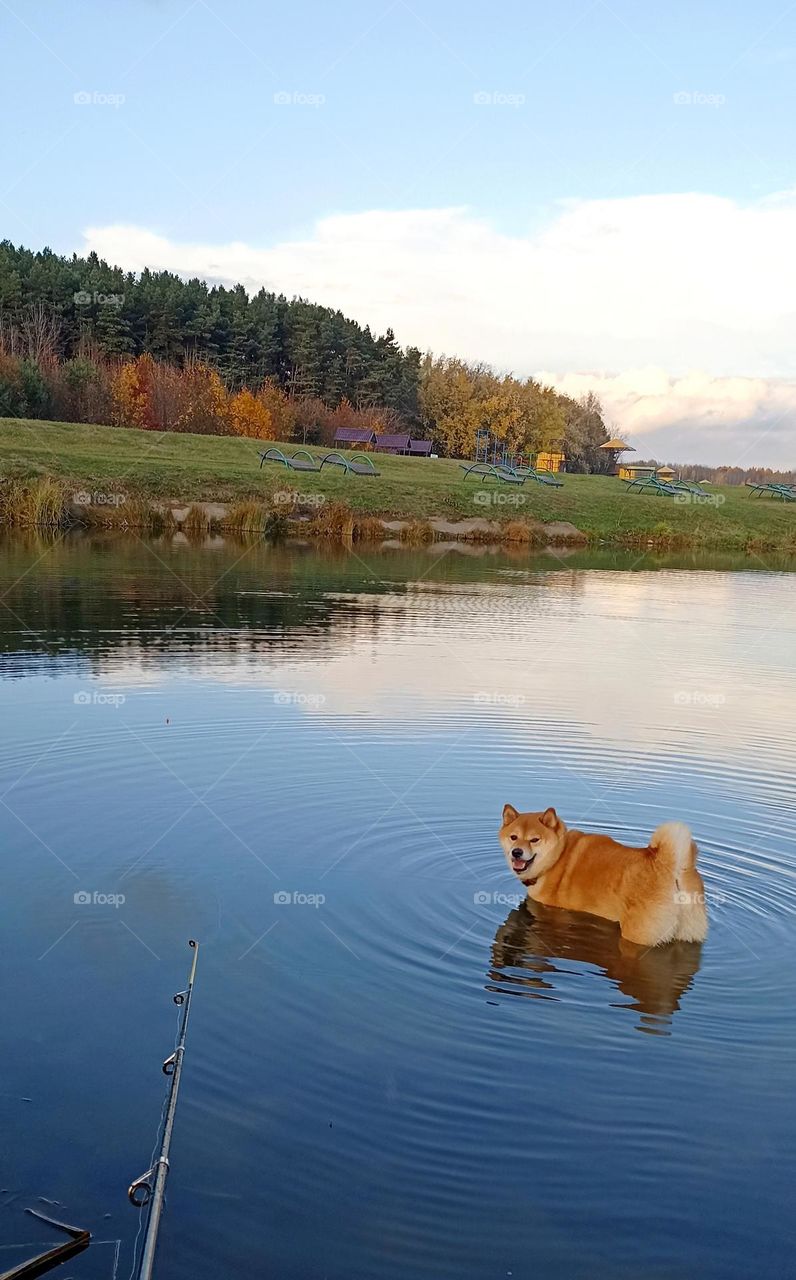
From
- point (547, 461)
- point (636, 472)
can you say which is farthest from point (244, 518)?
point (636, 472)

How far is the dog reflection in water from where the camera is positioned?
704cm

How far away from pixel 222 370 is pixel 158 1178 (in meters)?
98.3

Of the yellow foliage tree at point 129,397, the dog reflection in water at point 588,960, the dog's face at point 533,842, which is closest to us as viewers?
the dog reflection in water at point 588,960

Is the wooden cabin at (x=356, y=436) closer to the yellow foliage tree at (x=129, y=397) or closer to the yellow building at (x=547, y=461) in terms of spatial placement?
the yellow foliage tree at (x=129, y=397)

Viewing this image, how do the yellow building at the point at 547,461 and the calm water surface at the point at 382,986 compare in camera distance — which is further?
the yellow building at the point at 547,461

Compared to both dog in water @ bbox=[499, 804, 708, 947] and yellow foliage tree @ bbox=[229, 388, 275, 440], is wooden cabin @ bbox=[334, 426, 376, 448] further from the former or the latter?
dog in water @ bbox=[499, 804, 708, 947]

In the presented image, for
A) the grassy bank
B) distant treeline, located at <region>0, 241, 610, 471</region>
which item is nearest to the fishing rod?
the grassy bank

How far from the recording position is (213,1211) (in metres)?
4.73

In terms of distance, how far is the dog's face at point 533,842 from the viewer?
822cm

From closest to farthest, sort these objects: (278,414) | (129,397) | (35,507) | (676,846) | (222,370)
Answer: (676,846) → (35,507) → (129,397) → (278,414) → (222,370)

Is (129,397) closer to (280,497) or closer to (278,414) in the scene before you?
(278,414)

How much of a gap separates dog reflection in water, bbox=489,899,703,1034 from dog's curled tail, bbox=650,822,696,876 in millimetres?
699

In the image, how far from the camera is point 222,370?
98562mm

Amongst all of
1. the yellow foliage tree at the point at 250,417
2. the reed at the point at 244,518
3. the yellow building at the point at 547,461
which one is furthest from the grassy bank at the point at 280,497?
the yellow building at the point at 547,461
